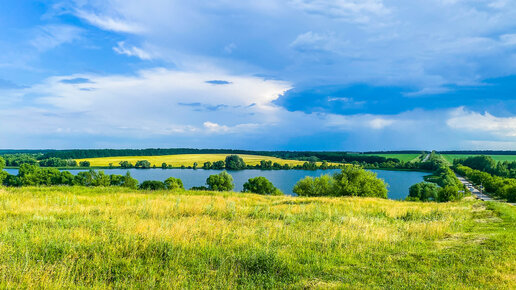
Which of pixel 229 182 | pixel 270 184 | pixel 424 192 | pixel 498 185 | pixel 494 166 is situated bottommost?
pixel 424 192

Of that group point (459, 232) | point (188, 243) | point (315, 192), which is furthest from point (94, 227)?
point (315, 192)

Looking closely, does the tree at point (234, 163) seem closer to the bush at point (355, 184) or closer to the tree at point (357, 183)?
the bush at point (355, 184)

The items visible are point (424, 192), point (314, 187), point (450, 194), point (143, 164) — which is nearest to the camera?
point (450, 194)

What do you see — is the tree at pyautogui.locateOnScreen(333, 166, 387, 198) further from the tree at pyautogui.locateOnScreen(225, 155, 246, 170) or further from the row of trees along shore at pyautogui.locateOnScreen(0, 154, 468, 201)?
the tree at pyautogui.locateOnScreen(225, 155, 246, 170)

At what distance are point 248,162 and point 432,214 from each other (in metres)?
176

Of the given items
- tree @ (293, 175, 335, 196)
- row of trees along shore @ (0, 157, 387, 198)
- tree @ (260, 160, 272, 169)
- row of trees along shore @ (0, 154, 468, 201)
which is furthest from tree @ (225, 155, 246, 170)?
tree @ (293, 175, 335, 196)

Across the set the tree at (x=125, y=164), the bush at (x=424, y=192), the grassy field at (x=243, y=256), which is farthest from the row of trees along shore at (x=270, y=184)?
the tree at (x=125, y=164)

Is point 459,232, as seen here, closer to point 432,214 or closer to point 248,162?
point 432,214

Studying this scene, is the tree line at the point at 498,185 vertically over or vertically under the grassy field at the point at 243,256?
under

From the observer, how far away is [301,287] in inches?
242

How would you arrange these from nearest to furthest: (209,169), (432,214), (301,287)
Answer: (301,287) → (432,214) → (209,169)

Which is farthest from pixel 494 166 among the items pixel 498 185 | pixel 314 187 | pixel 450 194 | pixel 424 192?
pixel 314 187

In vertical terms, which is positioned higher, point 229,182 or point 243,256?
point 243,256

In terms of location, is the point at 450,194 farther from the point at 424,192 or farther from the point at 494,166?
the point at 494,166
